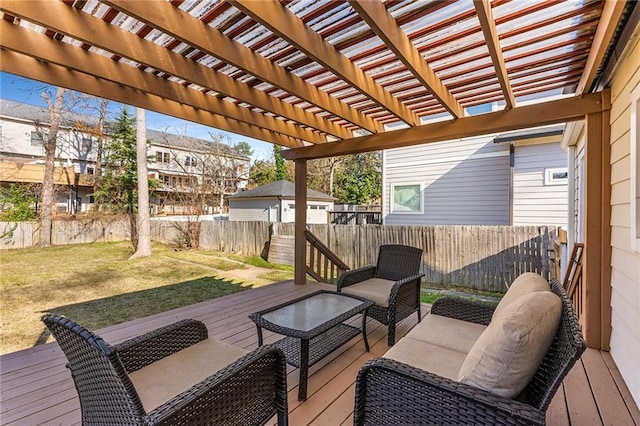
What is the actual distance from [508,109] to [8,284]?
992 centimetres

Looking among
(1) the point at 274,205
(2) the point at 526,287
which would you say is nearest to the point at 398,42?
(2) the point at 526,287

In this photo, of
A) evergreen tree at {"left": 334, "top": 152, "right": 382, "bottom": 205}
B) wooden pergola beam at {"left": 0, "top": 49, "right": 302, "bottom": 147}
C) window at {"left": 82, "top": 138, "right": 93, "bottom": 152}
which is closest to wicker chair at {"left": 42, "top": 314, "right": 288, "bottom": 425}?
wooden pergola beam at {"left": 0, "top": 49, "right": 302, "bottom": 147}

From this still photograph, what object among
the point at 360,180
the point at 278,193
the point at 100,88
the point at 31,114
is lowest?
the point at 278,193

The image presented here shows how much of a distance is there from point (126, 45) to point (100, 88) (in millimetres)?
945

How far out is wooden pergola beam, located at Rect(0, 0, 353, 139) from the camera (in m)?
1.84

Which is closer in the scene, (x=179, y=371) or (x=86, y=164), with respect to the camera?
(x=179, y=371)

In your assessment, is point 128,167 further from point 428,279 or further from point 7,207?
point 428,279

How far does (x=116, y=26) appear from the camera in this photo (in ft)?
7.22

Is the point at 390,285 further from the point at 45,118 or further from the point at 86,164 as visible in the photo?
the point at 45,118

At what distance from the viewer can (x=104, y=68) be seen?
258 centimetres

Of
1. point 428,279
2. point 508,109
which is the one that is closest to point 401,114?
point 508,109

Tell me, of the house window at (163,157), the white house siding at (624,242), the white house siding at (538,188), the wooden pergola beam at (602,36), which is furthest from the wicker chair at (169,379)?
the house window at (163,157)

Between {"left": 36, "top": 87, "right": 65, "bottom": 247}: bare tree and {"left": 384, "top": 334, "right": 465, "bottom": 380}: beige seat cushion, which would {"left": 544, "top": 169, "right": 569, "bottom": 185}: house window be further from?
{"left": 36, "top": 87, "right": 65, "bottom": 247}: bare tree

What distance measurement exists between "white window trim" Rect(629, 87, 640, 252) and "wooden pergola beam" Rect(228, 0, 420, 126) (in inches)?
78.4
